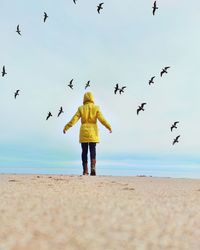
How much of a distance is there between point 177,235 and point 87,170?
8907 millimetres

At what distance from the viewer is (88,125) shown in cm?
1255

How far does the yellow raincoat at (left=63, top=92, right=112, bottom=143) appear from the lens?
1239 centimetres

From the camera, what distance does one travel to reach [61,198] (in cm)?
534

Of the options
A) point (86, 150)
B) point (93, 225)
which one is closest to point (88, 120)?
point (86, 150)

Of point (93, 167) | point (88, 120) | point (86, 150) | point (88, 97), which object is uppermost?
point (88, 97)

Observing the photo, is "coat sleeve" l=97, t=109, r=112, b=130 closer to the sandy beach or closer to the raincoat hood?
the raincoat hood

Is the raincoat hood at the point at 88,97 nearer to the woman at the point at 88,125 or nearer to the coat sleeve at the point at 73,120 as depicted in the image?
the woman at the point at 88,125

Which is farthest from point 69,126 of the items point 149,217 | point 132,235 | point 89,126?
point 132,235

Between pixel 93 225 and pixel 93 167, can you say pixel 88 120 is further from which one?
pixel 93 225

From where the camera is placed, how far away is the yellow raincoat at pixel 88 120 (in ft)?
40.7

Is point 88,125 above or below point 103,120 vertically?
below

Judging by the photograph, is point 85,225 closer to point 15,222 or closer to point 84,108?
point 15,222

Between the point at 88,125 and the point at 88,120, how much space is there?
0.58 ft

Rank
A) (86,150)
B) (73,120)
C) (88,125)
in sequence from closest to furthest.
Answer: (86,150) → (88,125) → (73,120)
